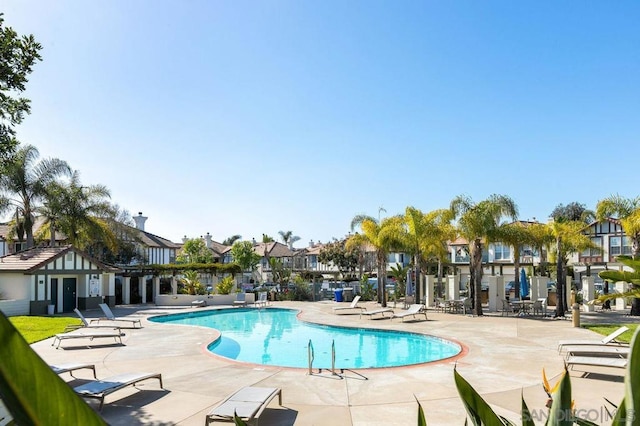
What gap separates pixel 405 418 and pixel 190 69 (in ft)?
45.7

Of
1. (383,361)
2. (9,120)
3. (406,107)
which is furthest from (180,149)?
A: (383,361)

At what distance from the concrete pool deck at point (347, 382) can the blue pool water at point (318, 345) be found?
978mm

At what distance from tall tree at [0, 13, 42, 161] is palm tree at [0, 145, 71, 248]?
2334cm

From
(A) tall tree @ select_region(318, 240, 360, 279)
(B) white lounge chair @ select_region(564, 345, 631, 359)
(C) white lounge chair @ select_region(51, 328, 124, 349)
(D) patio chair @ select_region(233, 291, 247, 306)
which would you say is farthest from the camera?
(A) tall tree @ select_region(318, 240, 360, 279)

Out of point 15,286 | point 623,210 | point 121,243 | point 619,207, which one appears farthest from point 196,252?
point 623,210

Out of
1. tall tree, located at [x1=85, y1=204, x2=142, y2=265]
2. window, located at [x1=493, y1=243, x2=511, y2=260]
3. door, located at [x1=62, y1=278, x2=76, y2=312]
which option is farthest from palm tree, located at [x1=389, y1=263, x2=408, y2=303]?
tall tree, located at [x1=85, y1=204, x2=142, y2=265]

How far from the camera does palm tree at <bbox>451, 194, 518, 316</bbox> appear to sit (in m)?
24.7

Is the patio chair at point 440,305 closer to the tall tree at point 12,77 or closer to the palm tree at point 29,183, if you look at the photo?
the tall tree at point 12,77

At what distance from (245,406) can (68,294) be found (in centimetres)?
2473

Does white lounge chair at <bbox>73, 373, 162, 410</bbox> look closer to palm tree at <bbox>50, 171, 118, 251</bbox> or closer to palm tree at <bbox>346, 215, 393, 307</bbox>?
palm tree at <bbox>346, 215, 393, 307</bbox>

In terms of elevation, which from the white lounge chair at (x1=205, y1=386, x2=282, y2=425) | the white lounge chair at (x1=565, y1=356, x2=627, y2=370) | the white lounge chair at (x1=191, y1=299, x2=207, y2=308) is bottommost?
the white lounge chair at (x1=191, y1=299, x2=207, y2=308)

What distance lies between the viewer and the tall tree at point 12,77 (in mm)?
9414

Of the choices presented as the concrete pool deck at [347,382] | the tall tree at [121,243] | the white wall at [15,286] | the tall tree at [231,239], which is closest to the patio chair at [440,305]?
the concrete pool deck at [347,382]

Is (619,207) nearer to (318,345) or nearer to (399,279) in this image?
(399,279)
